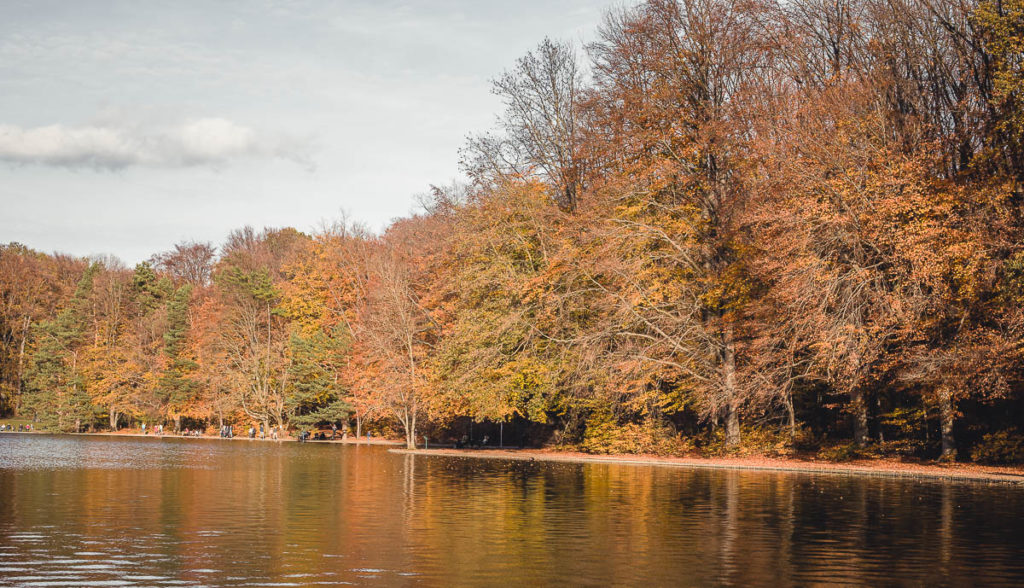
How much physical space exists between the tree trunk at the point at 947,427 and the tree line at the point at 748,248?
0.10 meters

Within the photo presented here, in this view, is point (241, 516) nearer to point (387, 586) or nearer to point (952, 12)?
point (387, 586)

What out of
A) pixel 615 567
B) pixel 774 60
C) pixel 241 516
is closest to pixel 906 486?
pixel 615 567

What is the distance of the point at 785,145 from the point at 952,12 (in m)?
8.08

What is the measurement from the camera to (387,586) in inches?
391

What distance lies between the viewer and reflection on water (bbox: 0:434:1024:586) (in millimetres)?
10875

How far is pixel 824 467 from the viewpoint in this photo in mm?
30141

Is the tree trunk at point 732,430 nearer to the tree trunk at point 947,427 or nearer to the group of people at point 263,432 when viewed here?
the tree trunk at point 947,427

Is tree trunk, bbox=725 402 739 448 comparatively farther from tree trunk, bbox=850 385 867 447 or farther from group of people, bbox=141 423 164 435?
group of people, bbox=141 423 164 435

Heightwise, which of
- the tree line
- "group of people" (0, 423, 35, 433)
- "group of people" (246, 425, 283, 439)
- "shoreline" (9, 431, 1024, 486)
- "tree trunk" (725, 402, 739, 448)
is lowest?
"group of people" (0, 423, 35, 433)

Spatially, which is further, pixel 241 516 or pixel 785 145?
pixel 785 145

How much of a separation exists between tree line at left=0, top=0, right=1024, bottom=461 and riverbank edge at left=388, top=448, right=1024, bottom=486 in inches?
64.6

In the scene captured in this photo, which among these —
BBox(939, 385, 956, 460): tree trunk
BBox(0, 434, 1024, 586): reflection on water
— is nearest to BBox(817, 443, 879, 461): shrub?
BBox(939, 385, 956, 460): tree trunk

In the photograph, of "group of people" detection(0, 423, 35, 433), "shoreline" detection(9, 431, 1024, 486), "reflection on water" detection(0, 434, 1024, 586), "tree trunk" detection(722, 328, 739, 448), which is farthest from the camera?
"group of people" detection(0, 423, 35, 433)

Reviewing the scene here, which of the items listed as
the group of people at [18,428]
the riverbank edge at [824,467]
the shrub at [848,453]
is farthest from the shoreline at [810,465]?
the group of people at [18,428]
